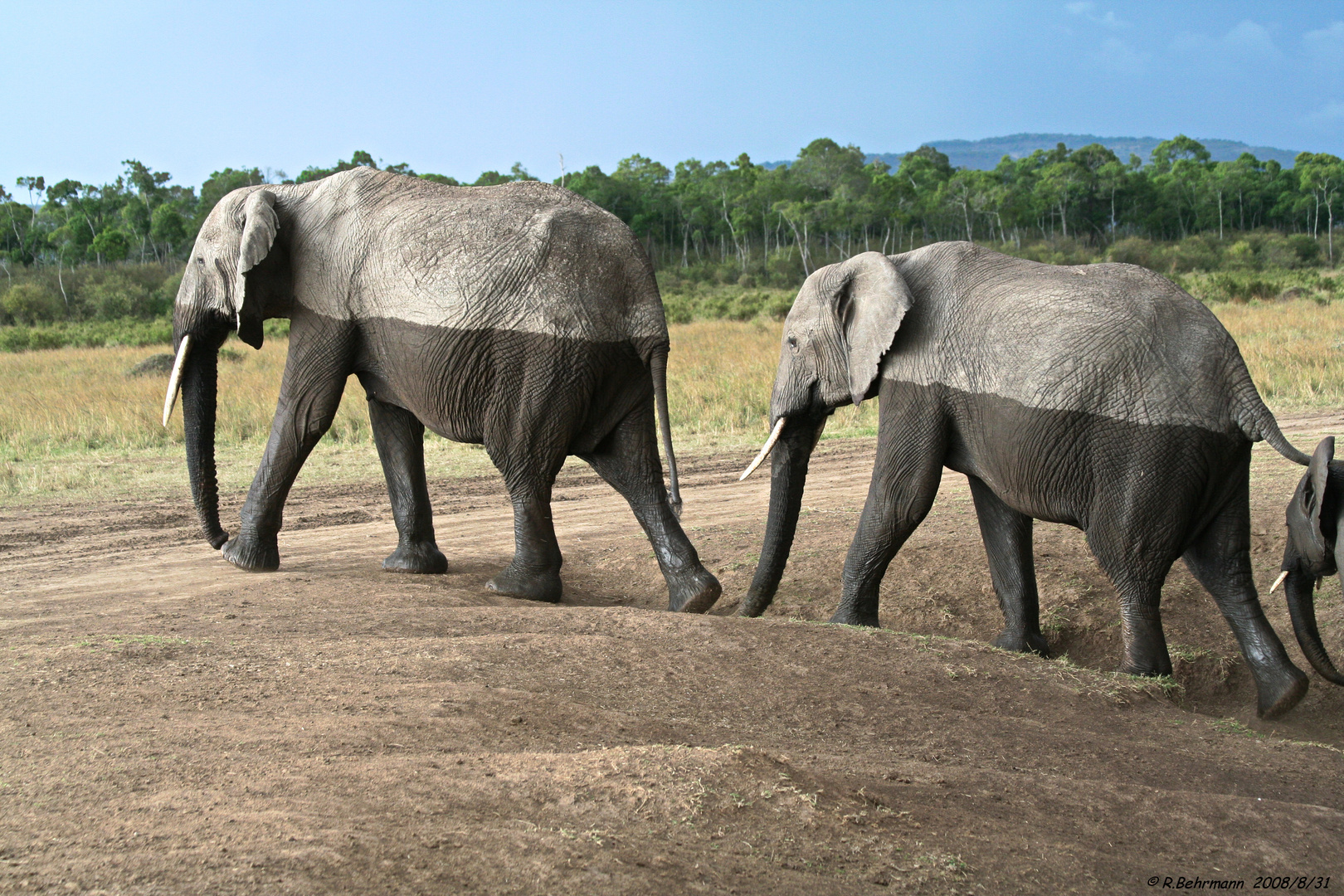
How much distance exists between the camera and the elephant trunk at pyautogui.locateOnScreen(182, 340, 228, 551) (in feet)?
23.7

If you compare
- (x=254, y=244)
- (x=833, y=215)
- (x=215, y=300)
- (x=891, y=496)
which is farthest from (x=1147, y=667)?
(x=833, y=215)

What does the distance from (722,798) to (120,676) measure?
2.33 metres

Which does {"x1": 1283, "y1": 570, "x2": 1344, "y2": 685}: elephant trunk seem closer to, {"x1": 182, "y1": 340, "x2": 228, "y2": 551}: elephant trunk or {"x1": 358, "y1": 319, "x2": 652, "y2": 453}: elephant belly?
{"x1": 358, "y1": 319, "x2": 652, "y2": 453}: elephant belly

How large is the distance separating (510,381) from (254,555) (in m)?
2.09

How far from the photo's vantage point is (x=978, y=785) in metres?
3.29

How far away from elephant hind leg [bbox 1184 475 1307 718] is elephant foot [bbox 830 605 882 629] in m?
1.61

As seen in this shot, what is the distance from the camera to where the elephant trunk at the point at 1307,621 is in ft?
17.5

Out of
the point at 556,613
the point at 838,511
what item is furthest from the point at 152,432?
the point at 556,613

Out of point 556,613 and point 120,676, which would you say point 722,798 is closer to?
point 120,676

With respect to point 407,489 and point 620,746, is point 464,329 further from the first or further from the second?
point 620,746

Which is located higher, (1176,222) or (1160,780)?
(1176,222)

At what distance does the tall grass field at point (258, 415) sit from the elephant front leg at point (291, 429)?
4837mm

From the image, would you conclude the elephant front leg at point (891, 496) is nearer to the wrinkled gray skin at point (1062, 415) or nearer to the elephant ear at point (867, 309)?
the wrinkled gray skin at point (1062, 415)

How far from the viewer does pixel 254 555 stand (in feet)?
22.9
